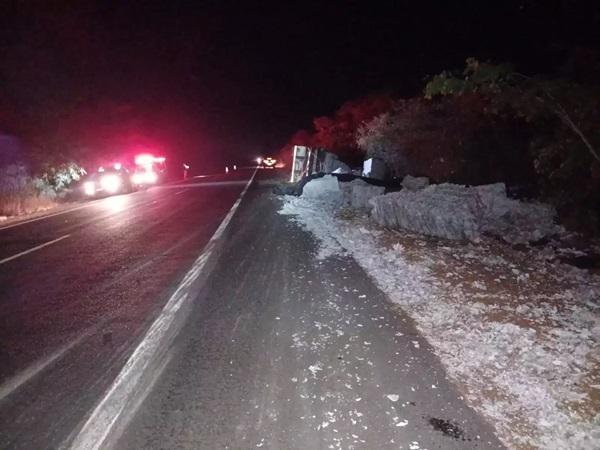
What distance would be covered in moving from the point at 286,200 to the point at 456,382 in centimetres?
1431

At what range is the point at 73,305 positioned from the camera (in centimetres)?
635

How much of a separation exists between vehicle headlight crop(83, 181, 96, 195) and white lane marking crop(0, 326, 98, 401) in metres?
18.9

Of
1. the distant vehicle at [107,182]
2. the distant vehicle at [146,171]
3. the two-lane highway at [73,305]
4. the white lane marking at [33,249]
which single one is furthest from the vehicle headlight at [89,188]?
the white lane marking at [33,249]

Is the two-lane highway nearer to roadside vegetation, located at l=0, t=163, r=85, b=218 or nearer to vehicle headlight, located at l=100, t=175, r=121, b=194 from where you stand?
roadside vegetation, located at l=0, t=163, r=85, b=218

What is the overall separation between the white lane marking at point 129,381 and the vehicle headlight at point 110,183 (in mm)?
17823

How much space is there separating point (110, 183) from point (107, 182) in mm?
145

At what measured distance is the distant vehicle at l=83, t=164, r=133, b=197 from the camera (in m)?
22.6

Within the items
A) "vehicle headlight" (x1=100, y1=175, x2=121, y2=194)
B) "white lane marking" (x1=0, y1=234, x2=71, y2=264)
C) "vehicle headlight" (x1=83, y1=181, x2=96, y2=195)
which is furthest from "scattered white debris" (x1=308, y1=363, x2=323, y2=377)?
"vehicle headlight" (x1=100, y1=175, x2=121, y2=194)

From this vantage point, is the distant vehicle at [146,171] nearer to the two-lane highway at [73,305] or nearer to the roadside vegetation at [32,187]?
the roadside vegetation at [32,187]

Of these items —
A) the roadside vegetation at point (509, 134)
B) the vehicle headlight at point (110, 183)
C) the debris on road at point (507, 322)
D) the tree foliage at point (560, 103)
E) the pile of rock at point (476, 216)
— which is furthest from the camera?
the vehicle headlight at point (110, 183)

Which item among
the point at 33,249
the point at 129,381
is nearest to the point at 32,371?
the point at 129,381

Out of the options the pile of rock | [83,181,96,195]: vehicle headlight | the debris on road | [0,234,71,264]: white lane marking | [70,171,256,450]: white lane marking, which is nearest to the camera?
[70,171,256,450]: white lane marking

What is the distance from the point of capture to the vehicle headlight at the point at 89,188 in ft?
73.9

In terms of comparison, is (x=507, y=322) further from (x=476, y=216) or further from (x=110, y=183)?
(x=110, y=183)
